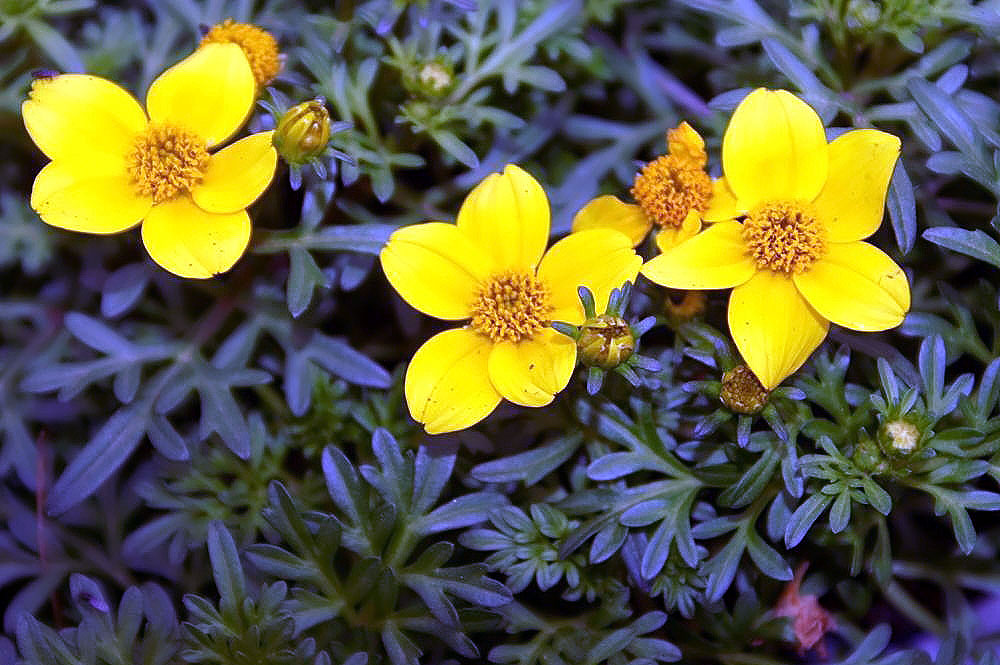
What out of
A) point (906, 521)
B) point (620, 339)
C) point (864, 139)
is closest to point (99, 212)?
point (620, 339)

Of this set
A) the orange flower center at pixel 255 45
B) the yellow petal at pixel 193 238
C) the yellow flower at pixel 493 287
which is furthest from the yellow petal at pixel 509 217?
the orange flower center at pixel 255 45

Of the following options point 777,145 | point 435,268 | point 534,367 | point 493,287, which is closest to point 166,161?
point 435,268

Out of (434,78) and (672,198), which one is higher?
(434,78)

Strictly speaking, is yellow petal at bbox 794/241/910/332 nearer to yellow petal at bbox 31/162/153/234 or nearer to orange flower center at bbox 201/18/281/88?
orange flower center at bbox 201/18/281/88

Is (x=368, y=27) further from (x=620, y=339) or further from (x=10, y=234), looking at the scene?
(x=620, y=339)

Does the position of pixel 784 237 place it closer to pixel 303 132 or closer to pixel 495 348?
pixel 495 348

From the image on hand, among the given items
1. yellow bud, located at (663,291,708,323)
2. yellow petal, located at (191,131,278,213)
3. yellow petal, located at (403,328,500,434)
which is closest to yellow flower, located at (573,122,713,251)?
yellow bud, located at (663,291,708,323)

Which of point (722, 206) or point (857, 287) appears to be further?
point (722, 206)
